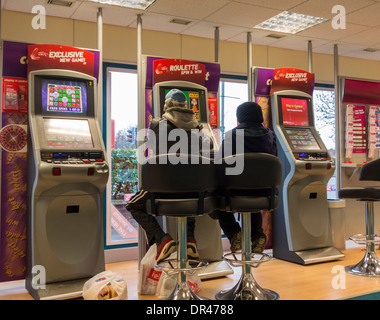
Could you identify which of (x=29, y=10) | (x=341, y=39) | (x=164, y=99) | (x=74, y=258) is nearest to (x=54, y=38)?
(x=29, y=10)

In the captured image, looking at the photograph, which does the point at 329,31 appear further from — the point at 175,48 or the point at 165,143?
the point at 165,143

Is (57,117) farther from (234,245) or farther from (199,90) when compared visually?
(234,245)

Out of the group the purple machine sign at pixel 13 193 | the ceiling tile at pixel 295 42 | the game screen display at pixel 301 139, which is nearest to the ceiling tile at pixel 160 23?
the ceiling tile at pixel 295 42

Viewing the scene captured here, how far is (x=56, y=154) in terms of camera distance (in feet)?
10.8

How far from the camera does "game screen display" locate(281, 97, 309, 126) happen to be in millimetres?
4852

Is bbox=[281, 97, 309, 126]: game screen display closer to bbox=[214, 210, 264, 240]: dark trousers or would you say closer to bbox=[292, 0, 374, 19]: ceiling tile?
bbox=[292, 0, 374, 19]: ceiling tile

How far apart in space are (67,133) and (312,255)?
9.50 feet

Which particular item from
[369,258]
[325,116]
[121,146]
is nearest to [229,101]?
[121,146]

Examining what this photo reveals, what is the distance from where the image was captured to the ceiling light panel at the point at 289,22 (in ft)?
16.3

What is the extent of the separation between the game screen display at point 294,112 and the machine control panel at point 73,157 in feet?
7.72

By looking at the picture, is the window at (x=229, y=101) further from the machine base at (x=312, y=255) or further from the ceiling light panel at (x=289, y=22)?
the machine base at (x=312, y=255)

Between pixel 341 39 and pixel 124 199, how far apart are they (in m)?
3.71

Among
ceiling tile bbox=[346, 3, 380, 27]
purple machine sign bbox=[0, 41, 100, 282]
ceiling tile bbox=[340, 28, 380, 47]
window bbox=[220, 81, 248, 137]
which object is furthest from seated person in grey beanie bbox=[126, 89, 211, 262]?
ceiling tile bbox=[340, 28, 380, 47]

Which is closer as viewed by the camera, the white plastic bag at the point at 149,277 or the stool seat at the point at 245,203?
the stool seat at the point at 245,203
